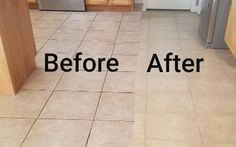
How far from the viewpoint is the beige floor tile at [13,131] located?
1648mm

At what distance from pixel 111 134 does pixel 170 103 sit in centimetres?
56

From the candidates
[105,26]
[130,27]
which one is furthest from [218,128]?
[105,26]

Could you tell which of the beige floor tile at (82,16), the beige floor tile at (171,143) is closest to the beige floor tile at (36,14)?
the beige floor tile at (82,16)

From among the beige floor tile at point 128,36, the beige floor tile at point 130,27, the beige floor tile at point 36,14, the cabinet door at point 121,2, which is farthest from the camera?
the cabinet door at point 121,2

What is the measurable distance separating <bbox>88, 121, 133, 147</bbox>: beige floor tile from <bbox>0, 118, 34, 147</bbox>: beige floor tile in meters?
0.45

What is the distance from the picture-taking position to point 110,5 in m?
4.01

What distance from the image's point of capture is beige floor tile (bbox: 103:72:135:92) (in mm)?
2152

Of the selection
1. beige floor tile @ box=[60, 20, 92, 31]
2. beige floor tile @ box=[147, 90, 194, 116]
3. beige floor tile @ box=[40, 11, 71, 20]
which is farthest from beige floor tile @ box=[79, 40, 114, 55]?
beige floor tile @ box=[40, 11, 71, 20]

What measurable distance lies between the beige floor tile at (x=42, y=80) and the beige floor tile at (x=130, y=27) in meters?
1.30

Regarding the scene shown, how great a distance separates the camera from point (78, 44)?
2.96 m

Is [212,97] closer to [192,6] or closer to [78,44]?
[78,44]

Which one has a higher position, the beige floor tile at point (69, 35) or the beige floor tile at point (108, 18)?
the beige floor tile at point (108, 18)

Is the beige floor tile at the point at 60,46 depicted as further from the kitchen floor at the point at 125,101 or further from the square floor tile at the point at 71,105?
the square floor tile at the point at 71,105

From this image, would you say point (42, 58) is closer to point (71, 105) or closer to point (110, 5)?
point (71, 105)
